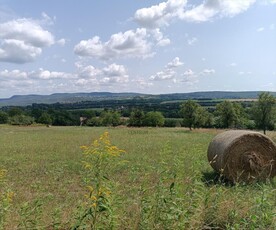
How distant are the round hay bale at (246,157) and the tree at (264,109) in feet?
124

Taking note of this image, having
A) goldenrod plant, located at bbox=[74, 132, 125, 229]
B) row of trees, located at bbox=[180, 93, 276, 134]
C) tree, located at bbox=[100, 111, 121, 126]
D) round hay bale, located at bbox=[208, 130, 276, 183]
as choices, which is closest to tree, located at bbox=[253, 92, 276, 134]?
row of trees, located at bbox=[180, 93, 276, 134]

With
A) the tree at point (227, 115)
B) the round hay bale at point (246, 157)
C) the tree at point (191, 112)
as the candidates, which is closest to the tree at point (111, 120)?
the tree at point (191, 112)

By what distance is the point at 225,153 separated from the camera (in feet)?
37.4

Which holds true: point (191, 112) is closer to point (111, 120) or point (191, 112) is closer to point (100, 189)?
point (111, 120)

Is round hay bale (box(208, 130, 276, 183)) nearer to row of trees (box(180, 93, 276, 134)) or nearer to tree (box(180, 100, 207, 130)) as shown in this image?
row of trees (box(180, 93, 276, 134))

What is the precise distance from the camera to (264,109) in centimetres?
4756

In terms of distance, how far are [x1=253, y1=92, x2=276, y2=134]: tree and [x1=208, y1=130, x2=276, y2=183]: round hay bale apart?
37.8m

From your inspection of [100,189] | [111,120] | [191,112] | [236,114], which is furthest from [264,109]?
[111,120]

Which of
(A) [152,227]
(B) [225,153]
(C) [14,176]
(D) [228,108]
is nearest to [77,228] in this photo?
(A) [152,227]

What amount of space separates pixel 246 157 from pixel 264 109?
3895 cm

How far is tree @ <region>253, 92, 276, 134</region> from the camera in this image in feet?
154

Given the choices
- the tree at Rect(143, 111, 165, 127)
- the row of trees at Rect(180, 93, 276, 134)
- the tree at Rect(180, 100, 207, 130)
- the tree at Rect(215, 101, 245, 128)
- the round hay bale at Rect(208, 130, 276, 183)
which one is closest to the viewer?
the round hay bale at Rect(208, 130, 276, 183)

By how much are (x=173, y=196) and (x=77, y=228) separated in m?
1.60

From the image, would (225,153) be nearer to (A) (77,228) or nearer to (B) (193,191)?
(B) (193,191)
